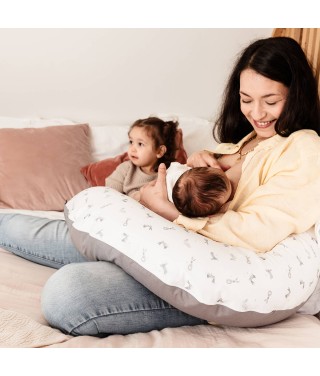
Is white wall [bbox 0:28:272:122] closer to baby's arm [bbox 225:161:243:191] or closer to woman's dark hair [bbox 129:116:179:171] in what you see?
woman's dark hair [bbox 129:116:179:171]

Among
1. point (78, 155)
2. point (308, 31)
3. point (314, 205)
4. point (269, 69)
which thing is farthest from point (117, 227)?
point (308, 31)

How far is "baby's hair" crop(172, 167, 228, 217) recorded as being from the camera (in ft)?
4.57

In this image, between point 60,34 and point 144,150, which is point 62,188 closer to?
point 144,150

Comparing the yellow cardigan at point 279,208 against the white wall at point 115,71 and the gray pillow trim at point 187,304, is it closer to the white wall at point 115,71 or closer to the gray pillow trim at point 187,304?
the gray pillow trim at point 187,304

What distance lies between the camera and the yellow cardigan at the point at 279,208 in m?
1.29

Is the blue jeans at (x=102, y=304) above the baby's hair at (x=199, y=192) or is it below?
below

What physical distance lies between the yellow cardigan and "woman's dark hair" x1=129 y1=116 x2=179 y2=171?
32.1 inches

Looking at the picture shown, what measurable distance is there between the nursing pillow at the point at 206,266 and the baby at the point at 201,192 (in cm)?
14

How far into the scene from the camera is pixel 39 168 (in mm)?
2158

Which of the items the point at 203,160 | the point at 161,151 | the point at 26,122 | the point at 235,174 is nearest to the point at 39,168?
the point at 26,122

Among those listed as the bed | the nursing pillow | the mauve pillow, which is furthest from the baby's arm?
the mauve pillow

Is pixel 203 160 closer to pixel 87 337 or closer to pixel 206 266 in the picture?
pixel 206 266

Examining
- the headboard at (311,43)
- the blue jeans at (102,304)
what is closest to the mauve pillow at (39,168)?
the blue jeans at (102,304)
